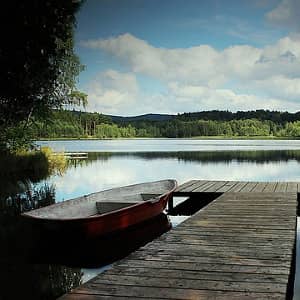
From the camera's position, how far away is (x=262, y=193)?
9508mm

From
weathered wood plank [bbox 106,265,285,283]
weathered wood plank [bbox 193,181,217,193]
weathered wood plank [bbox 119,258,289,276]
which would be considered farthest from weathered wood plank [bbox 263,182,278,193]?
weathered wood plank [bbox 106,265,285,283]

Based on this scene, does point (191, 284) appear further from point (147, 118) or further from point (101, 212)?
point (147, 118)

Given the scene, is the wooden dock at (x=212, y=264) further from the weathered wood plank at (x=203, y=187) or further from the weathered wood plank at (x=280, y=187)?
the weathered wood plank at (x=203, y=187)

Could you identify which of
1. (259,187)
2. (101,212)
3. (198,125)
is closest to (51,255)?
(101,212)

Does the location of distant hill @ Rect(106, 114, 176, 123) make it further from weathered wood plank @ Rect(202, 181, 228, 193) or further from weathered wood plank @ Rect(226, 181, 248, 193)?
weathered wood plank @ Rect(226, 181, 248, 193)

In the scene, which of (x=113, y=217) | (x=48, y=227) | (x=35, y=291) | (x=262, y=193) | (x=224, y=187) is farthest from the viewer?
(x=224, y=187)

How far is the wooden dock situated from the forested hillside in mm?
61638

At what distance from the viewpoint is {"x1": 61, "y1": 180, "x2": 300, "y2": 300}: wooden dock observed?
3.31 m

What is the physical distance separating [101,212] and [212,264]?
4.95 metres

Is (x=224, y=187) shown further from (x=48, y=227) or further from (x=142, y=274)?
(x=142, y=274)

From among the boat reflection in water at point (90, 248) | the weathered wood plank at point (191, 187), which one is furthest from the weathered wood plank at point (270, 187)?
the boat reflection in water at point (90, 248)

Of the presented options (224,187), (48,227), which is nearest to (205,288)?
(48,227)

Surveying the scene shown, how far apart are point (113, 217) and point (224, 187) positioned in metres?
4.16

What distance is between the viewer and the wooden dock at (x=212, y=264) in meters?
3.31
